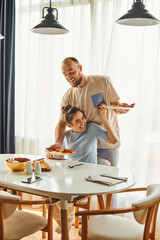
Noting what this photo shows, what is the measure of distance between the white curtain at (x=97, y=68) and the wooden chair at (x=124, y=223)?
1.12m

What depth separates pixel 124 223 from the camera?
217 centimetres

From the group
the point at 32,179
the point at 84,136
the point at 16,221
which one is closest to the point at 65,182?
the point at 32,179

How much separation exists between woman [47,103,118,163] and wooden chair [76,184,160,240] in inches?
28.9

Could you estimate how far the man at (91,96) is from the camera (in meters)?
3.00

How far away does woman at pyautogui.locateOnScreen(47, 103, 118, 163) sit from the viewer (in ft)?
9.40

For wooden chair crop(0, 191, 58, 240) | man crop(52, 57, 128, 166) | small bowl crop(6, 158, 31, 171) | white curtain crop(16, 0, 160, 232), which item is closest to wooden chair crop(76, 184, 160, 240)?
wooden chair crop(0, 191, 58, 240)

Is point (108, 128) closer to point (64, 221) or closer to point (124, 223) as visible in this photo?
point (124, 223)

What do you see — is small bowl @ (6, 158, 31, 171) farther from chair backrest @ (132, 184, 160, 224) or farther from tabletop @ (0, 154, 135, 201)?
chair backrest @ (132, 184, 160, 224)

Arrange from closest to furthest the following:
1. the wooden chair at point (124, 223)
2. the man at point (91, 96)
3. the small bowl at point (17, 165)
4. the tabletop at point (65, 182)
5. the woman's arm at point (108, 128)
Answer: the wooden chair at point (124, 223) → the tabletop at point (65, 182) → the small bowl at point (17, 165) → the woman's arm at point (108, 128) → the man at point (91, 96)

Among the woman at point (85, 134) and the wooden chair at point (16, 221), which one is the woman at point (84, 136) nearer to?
the woman at point (85, 134)

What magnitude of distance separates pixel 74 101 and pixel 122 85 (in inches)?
21.7

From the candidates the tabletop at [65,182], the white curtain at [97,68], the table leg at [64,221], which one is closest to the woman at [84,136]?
the tabletop at [65,182]

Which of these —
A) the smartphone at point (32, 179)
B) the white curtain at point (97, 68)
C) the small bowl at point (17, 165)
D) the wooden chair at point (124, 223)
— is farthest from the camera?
the white curtain at point (97, 68)

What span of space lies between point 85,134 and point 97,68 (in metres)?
0.84
